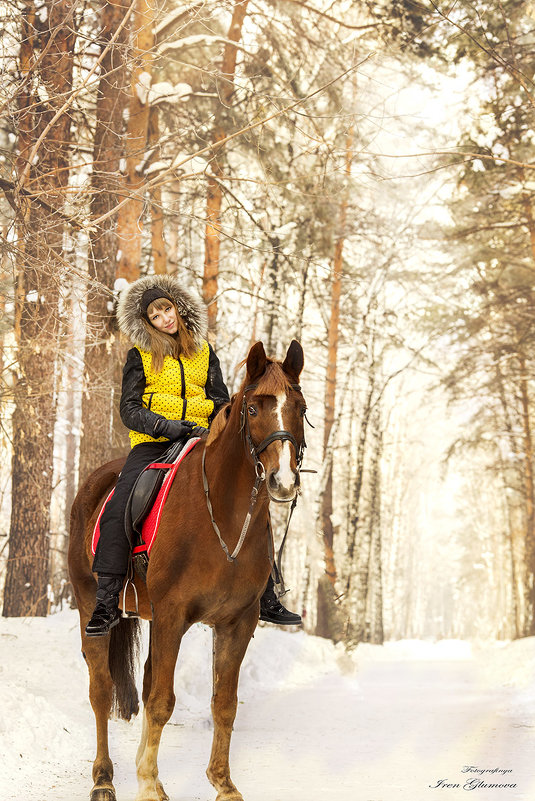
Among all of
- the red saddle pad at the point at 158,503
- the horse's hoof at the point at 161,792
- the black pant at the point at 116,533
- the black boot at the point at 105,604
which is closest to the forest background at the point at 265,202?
the red saddle pad at the point at 158,503

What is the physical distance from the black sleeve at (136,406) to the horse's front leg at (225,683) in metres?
1.32

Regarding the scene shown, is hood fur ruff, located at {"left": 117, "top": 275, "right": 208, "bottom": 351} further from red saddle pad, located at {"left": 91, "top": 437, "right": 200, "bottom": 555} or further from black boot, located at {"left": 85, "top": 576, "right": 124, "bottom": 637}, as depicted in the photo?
black boot, located at {"left": 85, "top": 576, "right": 124, "bottom": 637}

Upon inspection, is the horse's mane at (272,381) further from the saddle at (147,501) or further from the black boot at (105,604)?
the black boot at (105,604)

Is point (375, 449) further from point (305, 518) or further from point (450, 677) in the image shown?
point (450, 677)

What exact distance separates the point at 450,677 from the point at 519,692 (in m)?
5.35

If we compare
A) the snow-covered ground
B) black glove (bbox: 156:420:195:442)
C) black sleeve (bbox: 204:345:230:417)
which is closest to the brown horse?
black glove (bbox: 156:420:195:442)

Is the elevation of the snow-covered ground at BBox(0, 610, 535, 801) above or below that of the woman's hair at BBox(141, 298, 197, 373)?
below

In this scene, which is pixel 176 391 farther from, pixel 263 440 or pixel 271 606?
pixel 271 606

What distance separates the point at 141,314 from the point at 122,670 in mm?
2644

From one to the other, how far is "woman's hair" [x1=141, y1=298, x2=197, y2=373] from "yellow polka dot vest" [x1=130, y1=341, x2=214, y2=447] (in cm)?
5

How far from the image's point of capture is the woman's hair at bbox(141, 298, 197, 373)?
19.4ft

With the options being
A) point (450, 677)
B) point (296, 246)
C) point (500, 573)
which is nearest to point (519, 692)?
Answer: point (450, 677)

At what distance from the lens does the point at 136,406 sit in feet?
19.1

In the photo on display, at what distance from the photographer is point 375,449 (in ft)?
79.6
